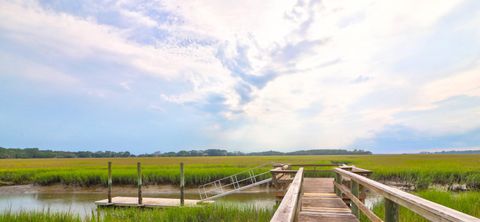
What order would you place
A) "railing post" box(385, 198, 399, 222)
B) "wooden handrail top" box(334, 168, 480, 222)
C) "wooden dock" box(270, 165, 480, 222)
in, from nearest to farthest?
"wooden handrail top" box(334, 168, 480, 222), "wooden dock" box(270, 165, 480, 222), "railing post" box(385, 198, 399, 222)

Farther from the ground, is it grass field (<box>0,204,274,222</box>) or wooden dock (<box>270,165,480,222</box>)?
wooden dock (<box>270,165,480,222</box>)

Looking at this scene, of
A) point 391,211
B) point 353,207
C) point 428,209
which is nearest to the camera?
point 428,209

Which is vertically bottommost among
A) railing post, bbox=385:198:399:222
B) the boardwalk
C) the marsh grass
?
the marsh grass

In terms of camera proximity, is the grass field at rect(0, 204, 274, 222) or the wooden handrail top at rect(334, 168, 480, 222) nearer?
the wooden handrail top at rect(334, 168, 480, 222)

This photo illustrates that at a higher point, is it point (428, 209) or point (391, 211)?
point (428, 209)

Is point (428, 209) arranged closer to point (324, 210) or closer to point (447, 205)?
point (324, 210)

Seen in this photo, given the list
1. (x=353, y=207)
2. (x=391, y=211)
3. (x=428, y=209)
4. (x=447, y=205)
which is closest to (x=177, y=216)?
(x=353, y=207)

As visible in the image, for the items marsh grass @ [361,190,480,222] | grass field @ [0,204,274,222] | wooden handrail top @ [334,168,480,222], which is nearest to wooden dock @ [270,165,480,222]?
wooden handrail top @ [334,168,480,222]

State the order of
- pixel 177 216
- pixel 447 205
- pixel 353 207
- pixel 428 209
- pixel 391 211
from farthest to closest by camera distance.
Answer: pixel 447 205, pixel 177 216, pixel 353 207, pixel 391 211, pixel 428 209

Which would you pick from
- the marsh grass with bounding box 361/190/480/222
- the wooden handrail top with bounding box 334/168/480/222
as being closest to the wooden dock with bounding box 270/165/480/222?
the wooden handrail top with bounding box 334/168/480/222

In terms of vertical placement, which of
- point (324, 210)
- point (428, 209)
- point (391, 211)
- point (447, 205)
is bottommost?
point (447, 205)

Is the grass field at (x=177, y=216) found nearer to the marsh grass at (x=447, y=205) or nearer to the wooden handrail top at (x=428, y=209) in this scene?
the marsh grass at (x=447, y=205)

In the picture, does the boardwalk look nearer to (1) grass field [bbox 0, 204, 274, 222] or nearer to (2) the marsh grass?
(2) the marsh grass

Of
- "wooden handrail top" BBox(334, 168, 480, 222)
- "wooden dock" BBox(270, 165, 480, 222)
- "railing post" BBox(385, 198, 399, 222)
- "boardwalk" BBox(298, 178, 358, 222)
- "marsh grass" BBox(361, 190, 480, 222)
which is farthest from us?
"marsh grass" BBox(361, 190, 480, 222)
